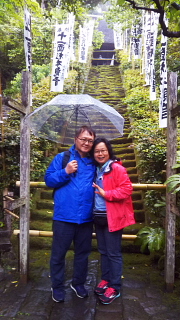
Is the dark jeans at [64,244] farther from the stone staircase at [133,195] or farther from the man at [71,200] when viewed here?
the stone staircase at [133,195]

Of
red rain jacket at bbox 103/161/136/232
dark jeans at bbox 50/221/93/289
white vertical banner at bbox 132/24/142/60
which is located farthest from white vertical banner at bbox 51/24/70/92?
dark jeans at bbox 50/221/93/289

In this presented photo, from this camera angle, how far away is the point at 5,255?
4039 millimetres

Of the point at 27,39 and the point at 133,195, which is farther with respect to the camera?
the point at 27,39

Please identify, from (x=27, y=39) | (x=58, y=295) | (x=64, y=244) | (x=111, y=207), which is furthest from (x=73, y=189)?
(x=27, y=39)

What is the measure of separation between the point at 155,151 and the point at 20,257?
281 centimetres

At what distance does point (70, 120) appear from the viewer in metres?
3.30

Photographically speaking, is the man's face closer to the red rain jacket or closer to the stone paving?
the red rain jacket

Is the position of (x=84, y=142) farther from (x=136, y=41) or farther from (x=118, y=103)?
(x=136, y=41)

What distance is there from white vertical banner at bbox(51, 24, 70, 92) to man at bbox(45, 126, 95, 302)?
19.2 feet

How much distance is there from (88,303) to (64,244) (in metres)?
0.66

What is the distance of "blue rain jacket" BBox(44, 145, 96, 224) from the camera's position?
2914 mm

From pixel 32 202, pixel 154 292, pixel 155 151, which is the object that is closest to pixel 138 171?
pixel 155 151

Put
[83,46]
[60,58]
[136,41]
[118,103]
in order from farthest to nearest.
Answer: [83,46] < [136,41] < [118,103] < [60,58]

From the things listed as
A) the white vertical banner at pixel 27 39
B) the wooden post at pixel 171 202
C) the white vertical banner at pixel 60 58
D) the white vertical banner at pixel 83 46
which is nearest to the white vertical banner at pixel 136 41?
the white vertical banner at pixel 83 46
